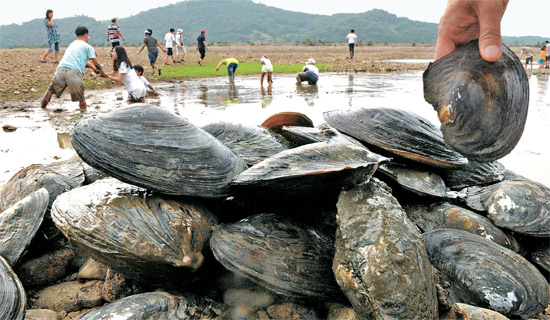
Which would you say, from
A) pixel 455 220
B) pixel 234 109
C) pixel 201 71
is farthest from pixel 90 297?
pixel 201 71

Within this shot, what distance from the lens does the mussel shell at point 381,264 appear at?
1892 mm

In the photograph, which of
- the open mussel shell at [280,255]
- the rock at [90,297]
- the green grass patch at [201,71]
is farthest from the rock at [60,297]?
the green grass patch at [201,71]

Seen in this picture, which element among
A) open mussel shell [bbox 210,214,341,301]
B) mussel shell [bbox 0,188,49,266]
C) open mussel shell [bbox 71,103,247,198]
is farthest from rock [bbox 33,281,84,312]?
open mussel shell [bbox 210,214,341,301]

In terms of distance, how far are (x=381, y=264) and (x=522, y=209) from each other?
1.82 meters

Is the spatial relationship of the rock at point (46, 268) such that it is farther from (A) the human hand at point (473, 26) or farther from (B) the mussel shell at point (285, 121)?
(A) the human hand at point (473, 26)

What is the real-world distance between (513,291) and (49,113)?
9642mm

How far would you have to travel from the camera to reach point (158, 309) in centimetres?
210

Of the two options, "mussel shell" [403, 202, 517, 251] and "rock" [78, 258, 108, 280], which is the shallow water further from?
"rock" [78, 258, 108, 280]

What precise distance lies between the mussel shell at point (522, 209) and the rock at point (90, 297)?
3.04 meters

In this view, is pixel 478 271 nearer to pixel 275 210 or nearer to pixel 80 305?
pixel 275 210

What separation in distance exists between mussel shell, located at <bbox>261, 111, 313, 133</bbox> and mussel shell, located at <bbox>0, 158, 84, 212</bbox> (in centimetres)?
192

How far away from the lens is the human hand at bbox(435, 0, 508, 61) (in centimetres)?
177

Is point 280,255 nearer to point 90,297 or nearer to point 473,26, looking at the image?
point 90,297

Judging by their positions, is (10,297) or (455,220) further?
(455,220)
